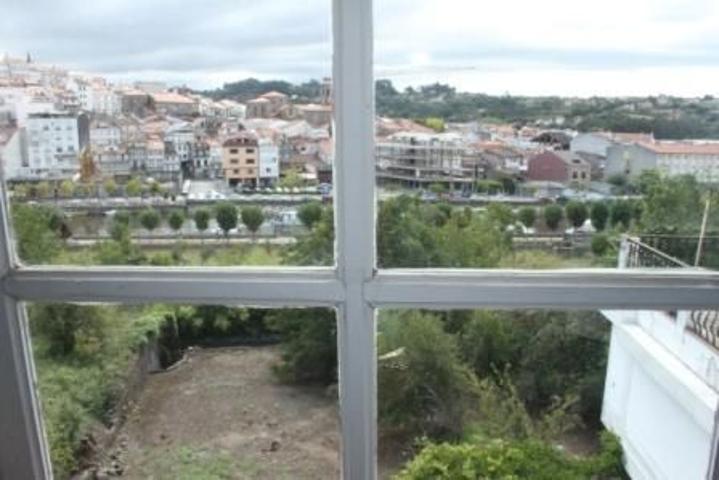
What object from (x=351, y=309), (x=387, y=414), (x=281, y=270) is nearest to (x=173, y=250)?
(x=281, y=270)

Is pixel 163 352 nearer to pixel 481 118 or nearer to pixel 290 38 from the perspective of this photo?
pixel 290 38

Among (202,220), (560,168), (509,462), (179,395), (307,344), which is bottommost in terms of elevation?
(509,462)

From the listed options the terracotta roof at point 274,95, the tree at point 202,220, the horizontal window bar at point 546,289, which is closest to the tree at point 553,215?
the horizontal window bar at point 546,289

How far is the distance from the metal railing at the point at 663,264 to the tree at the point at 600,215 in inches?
2.0

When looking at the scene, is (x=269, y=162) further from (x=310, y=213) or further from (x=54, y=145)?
(x=54, y=145)

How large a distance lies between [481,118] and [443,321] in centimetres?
42

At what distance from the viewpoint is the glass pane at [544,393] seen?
1.31m

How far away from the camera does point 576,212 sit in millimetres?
1311

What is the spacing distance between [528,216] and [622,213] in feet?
0.60

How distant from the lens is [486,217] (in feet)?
4.30

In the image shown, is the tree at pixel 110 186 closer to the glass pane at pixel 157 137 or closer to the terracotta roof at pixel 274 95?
the glass pane at pixel 157 137

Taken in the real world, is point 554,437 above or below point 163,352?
below

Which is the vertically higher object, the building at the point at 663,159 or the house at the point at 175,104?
the house at the point at 175,104

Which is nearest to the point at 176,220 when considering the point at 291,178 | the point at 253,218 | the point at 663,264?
the point at 253,218
